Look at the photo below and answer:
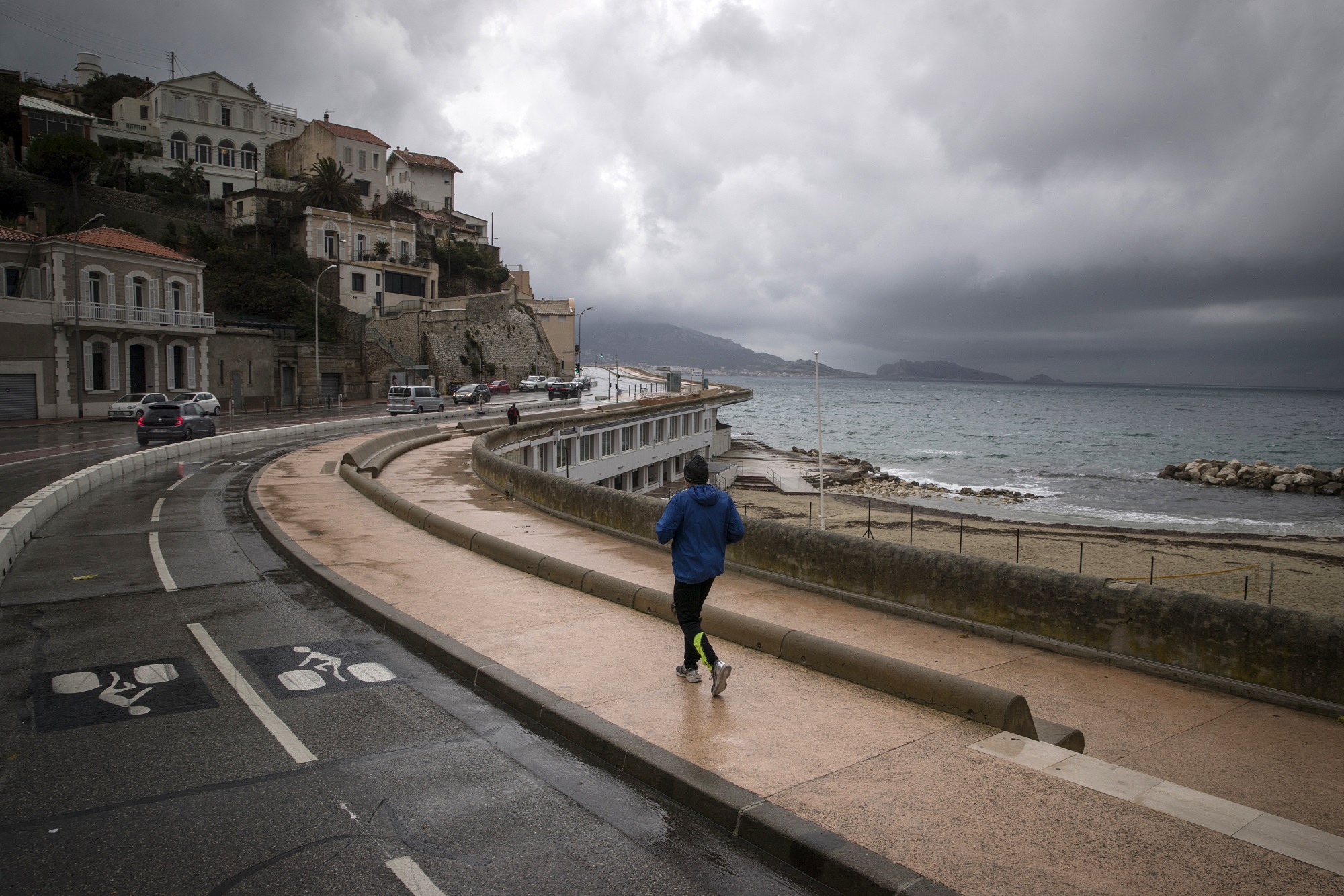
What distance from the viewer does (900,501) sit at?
Result: 47.2 m

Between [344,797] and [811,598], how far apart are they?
6.09 m

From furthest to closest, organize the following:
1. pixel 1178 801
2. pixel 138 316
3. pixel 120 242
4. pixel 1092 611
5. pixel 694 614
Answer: pixel 120 242, pixel 138 316, pixel 1092 611, pixel 694 614, pixel 1178 801

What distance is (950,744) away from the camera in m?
5.64

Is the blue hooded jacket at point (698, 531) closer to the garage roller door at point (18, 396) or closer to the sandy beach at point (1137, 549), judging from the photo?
the sandy beach at point (1137, 549)

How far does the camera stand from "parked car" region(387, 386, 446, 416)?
50656mm

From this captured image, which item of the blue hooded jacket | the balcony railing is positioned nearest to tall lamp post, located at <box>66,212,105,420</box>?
the balcony railing

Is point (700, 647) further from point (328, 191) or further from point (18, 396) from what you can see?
point (328, 191)

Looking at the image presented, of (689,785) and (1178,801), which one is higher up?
(1178,801)

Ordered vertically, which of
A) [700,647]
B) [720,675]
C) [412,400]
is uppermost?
[412,400]

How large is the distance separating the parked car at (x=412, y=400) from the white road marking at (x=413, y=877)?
48.2m

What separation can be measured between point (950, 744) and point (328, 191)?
81.3 m

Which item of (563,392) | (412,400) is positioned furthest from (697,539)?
(563,392)

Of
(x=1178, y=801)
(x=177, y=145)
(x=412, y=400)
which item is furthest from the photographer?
(x=177, y=145)

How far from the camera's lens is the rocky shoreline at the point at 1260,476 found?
177 ft
